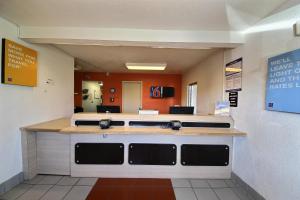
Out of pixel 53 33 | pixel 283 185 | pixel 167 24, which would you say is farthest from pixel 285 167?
pixel 53 33

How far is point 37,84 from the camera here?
9.25ft

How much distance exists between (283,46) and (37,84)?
3319 millimetres

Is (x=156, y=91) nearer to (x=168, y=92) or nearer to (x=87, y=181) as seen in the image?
(x=168, y=92)

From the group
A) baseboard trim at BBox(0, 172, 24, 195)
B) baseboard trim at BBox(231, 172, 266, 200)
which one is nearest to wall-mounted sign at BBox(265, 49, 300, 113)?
baseboard trim at BBox(231, 172, 266, 200)

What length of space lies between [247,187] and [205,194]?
1.82 feet

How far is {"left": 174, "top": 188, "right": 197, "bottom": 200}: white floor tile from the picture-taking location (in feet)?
7.14

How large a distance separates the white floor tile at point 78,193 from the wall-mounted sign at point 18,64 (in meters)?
1.59

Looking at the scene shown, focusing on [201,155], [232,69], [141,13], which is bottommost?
[201,155]

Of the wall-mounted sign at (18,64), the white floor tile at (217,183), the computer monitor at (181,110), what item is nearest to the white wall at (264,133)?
the white floor tile at (217,183)

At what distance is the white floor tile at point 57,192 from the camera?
2145mm

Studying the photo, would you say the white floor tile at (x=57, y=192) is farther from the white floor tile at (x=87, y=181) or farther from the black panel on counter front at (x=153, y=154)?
the black panel on counter front at (x=153, y=154)

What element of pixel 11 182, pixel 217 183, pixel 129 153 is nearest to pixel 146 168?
pixel 129 153

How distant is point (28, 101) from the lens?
2598 mm

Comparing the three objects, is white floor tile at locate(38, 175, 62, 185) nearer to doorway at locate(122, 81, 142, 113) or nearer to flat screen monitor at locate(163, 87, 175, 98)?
doorway at locate(122, 81, 142, 113)
